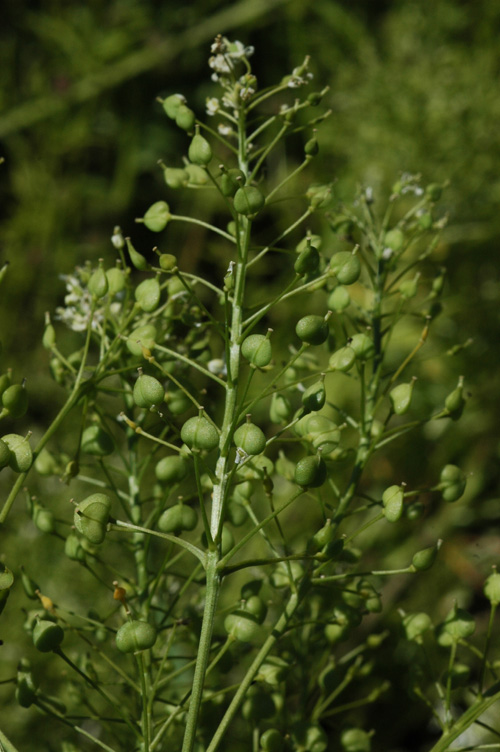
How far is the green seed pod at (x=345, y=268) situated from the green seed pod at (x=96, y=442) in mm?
149

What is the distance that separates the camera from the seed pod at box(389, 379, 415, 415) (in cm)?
41

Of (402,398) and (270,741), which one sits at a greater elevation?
(402,398)

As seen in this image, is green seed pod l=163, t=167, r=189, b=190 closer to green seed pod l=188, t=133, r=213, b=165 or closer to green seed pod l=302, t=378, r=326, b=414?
green seed pod l=188, t=133, r=213, b=165

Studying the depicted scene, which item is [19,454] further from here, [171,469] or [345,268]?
[345,268]

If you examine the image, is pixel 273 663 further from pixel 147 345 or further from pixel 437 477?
pixel 437 477

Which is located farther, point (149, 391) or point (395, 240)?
point (395, 240)

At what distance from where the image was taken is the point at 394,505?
0.37m

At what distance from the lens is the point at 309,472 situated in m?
0.31

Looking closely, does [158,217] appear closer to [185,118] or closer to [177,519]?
[185,118]

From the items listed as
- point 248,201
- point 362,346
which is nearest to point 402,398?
point 362,346

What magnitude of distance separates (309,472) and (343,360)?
0.07 meters

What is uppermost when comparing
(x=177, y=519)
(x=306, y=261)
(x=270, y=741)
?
(x=306, y=261)

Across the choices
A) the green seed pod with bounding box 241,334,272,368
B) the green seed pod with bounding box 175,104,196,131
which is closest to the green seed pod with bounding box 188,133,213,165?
the green seed pod with bounding box 175,104,196,131

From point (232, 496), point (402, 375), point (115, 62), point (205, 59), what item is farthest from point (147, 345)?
point (205, 59)
